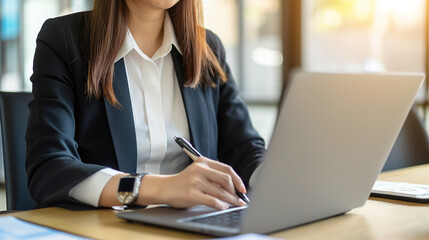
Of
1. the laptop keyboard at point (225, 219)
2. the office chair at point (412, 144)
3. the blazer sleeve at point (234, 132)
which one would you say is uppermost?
the laptop keyboard at point (225, 219)

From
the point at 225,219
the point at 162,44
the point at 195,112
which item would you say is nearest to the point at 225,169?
the point at 225,219

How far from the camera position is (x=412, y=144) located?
220 centimetres

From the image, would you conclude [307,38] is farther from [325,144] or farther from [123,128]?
[325,144]

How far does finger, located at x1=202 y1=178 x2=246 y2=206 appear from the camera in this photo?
106 cm

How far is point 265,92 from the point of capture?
181 inches

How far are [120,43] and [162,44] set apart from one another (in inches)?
6.4

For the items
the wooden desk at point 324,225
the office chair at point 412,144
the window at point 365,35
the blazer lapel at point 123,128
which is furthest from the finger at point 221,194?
the window at point 365,35

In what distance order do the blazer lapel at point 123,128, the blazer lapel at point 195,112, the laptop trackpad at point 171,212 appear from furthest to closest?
the blazer lapel at point 195,112 < the blazer lapel at point 123,128 < the laptop trackpad at point 171,212

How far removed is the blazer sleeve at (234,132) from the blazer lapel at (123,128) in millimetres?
322

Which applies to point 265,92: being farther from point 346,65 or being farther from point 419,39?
point 419,39

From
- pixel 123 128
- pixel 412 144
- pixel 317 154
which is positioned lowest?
pixel 412 144

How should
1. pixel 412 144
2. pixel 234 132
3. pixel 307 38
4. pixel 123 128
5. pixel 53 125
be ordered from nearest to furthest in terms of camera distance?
pixel 53 125 < pixel 123 128 < pixel 234 132 < pixel 412 144 < pixel 307 38

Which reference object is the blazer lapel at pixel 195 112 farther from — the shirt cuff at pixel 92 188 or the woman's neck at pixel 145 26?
the shirt cuff at pixel 92 188

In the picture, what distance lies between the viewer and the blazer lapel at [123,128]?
1522 mm
